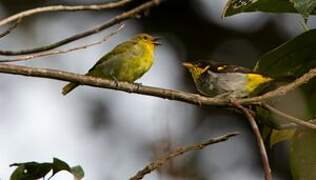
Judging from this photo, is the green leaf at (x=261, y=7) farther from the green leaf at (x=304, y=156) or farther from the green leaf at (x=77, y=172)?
the green leaf at (x=77, y=172)

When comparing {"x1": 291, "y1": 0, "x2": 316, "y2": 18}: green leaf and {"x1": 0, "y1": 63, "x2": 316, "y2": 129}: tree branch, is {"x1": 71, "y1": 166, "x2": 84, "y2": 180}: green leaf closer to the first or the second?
{"x1": 0, "y1": 63, "x2": 316, "y2": 129}: tree branch

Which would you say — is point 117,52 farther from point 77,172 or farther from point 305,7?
point 305,7

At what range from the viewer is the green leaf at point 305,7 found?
1671 mm

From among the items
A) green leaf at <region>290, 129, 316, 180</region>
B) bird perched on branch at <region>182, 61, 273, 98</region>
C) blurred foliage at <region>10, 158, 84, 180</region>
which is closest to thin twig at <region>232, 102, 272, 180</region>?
green leaf at <region>290, 129, 316, 180</region>

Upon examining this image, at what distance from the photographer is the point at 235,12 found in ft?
6.64

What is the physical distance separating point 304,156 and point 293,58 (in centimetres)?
27

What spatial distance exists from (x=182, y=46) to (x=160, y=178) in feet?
15.5

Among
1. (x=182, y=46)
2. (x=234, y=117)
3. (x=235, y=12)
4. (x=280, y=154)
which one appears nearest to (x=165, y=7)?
(x=182, y=46)

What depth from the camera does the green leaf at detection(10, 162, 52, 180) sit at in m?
1.85

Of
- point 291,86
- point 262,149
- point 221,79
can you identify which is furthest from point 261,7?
point 221,79

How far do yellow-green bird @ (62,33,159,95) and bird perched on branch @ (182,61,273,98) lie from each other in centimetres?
79

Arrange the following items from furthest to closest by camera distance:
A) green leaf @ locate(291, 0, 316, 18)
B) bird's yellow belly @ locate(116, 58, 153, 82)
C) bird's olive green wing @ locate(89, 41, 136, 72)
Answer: bird's olive green wing @ locate(89, 41, 136, 72)
bird's yellow belly @ locate(116, 58, 153, 82)
green leaf @ locate(291, 0, 316, 18)

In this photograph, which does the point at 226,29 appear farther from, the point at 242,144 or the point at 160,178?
the point at 160,178

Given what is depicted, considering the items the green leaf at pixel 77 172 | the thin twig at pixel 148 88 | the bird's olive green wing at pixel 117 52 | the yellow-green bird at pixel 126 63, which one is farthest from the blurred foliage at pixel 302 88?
the bird's olive green wing at pixel 117 52
